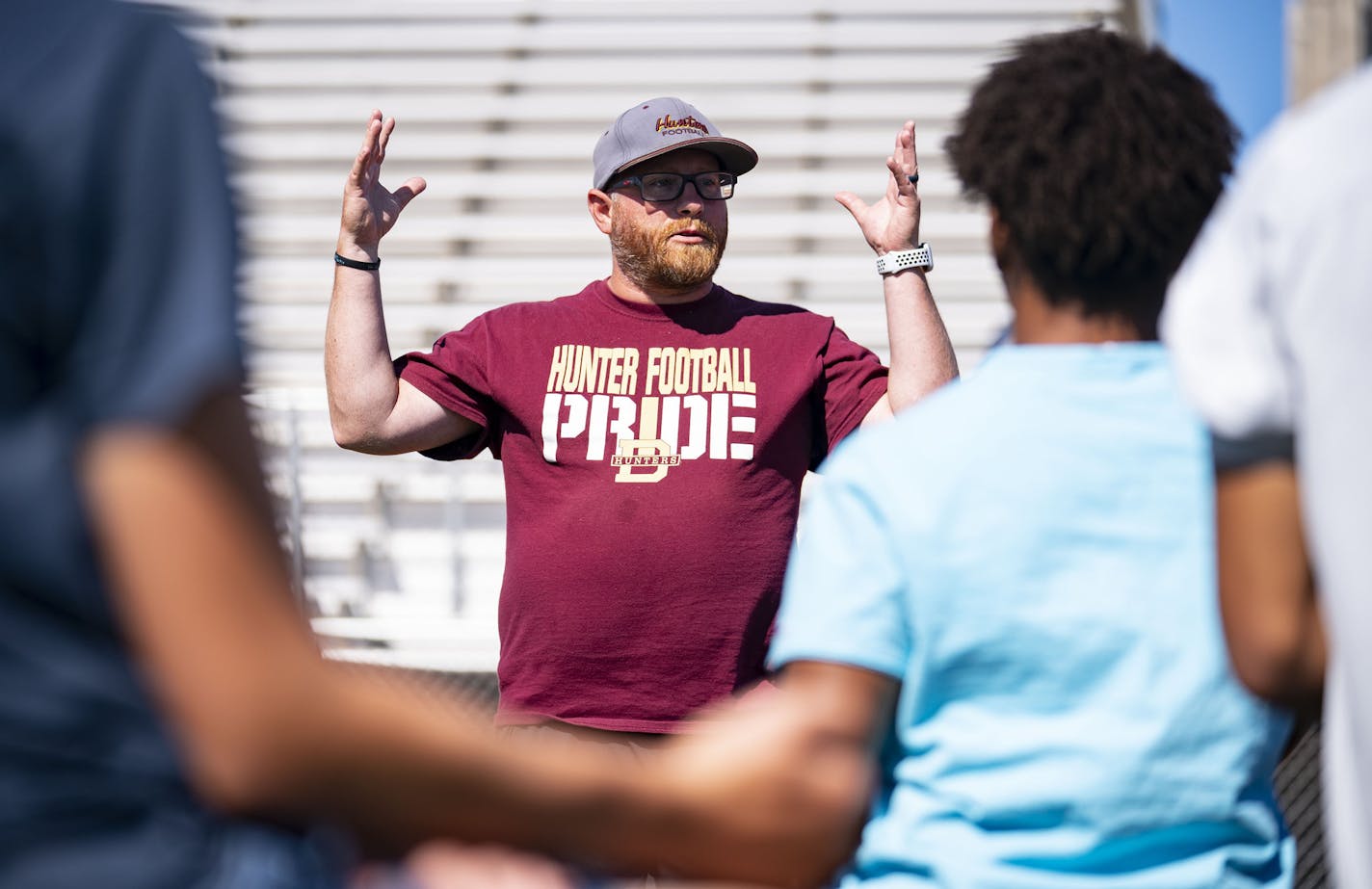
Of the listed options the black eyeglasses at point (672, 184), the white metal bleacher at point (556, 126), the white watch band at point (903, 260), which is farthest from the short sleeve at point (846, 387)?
the white metal bleacher at point (556, 126)

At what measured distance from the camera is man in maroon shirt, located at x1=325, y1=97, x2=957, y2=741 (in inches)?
107

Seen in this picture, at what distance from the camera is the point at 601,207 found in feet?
10.8

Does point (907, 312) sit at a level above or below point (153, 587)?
below

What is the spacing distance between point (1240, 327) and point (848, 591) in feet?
1.27

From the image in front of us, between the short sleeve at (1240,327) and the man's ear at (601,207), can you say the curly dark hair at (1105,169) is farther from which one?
the man's ear at (601,207)

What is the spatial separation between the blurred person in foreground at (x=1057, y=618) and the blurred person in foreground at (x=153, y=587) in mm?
482

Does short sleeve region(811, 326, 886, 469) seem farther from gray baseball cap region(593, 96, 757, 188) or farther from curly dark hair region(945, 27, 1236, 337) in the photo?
curly dark hair region(945, 27, 1236, 337)

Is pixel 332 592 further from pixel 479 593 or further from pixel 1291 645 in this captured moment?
pixel 1291 645

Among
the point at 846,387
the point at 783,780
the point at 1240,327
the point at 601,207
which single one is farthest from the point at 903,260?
the point at 783,780

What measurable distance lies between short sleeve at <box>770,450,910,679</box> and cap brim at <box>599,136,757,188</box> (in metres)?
1.95

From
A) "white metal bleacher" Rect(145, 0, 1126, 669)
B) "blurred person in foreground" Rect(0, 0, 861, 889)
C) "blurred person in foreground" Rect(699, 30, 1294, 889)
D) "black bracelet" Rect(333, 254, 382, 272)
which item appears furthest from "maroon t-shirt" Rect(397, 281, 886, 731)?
"white metal bleacher" Rect(145, 0, 1126, 669)

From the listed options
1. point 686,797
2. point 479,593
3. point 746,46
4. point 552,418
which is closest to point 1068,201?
point 686,797

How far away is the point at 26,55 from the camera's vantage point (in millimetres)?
746

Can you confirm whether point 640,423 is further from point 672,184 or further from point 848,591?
point 848,591
